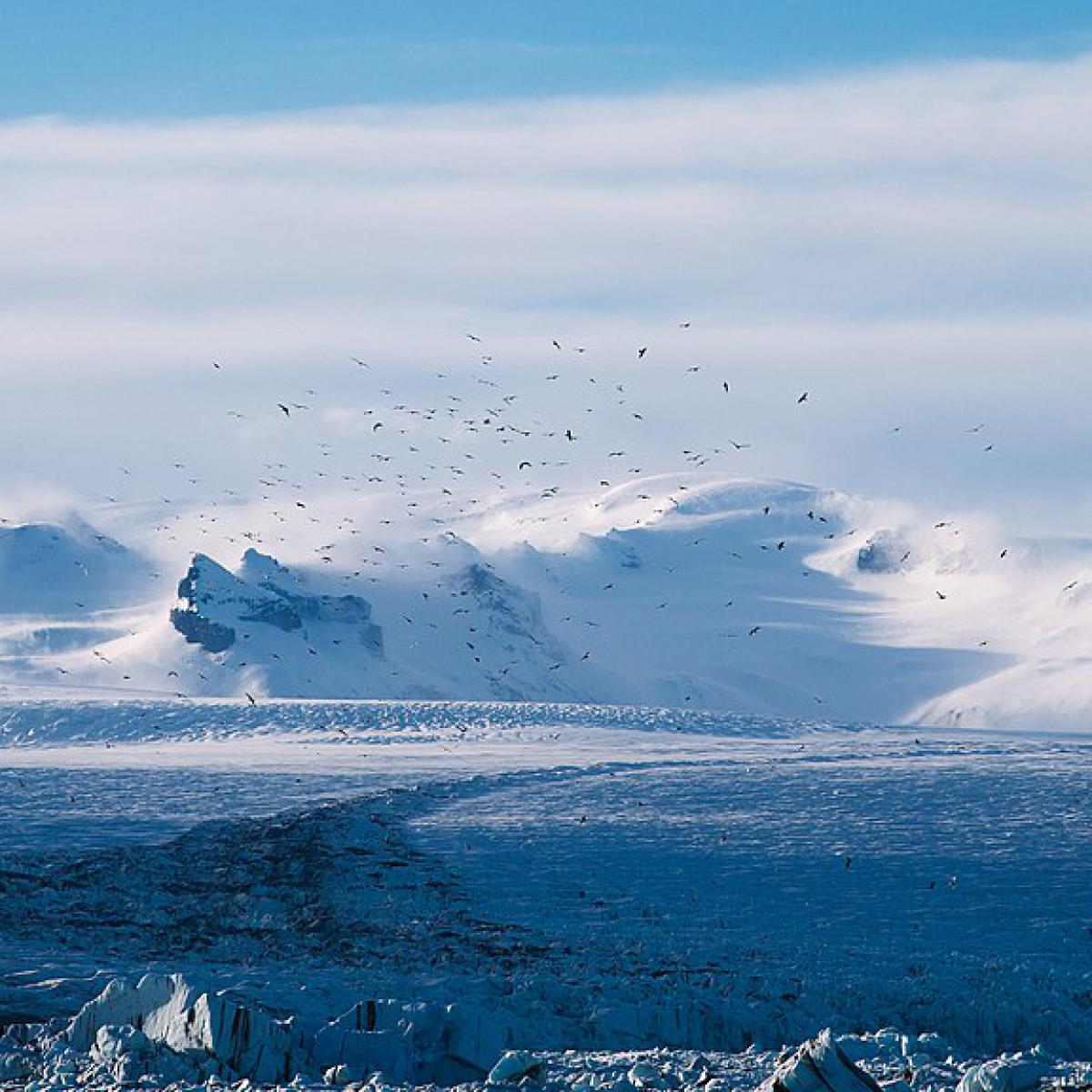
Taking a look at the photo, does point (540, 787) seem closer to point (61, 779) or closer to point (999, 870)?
point (61, 779)

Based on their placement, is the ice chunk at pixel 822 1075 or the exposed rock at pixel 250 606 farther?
the exposed rock at pixel 250 606

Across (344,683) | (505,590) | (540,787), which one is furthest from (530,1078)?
(505,590)

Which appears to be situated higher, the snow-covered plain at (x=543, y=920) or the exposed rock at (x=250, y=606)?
the exposed rock at (x=250, y=606)

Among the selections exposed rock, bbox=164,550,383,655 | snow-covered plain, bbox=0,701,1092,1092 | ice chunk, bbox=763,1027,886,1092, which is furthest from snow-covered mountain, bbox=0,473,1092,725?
ice chunk, bbox=763,1027,886,1092

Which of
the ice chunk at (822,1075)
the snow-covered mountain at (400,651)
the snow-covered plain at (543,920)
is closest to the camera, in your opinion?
the ice chunk at (822,1075)

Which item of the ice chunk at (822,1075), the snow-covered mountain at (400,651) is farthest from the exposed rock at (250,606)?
the ice chunk at (822,1075)

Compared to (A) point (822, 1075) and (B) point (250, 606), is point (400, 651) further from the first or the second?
(A) point (822, 1075)

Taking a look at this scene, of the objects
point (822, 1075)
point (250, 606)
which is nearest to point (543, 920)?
point (822, 1075)

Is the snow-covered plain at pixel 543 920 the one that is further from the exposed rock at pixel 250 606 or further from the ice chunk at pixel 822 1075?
the exposed rock at pixel 250 606

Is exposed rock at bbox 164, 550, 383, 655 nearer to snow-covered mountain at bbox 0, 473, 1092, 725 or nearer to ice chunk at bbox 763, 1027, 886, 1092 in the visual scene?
snow-covered mountain at bbox 0, 473, 1092, 725
